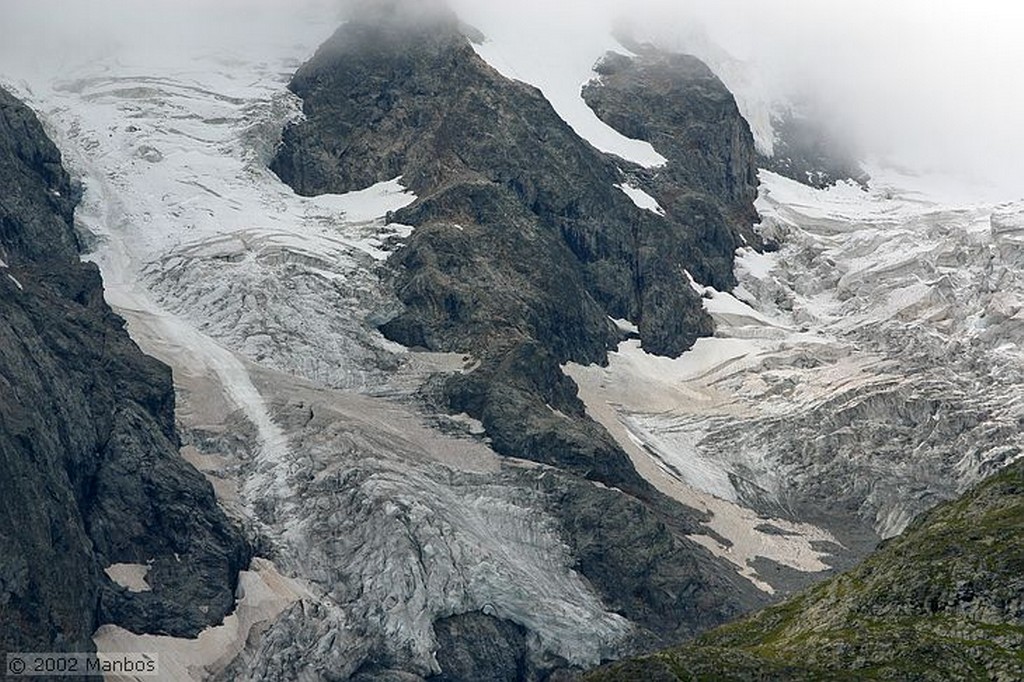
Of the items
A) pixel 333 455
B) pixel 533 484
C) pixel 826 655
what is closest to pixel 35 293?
pixel 333 455

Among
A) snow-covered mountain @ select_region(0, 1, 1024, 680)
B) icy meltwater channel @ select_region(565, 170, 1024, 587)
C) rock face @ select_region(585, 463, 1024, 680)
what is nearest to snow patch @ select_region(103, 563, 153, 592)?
snow-covered mountain @ select_region(0, 1, 1024, 680)

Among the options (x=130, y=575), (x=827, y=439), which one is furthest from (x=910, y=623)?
(x=827, y=439)

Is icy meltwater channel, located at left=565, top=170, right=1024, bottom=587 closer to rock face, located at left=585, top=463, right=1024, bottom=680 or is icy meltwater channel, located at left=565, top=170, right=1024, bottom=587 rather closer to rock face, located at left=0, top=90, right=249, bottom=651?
rock face, located at left=0, top=90, right=249, bottom=651

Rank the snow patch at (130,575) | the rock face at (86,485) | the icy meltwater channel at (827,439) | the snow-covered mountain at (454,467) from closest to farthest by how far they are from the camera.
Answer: the rock face at (86,485)
the snow patch at (130,575)
the snow-covered mountain at (454,467)
the icy meltwater channel at (827,439)

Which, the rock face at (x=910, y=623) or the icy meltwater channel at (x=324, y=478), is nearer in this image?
the rock face at (x=910, y=623)

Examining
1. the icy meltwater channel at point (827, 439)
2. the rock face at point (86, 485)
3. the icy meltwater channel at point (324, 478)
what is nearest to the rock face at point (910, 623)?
the icy meltwater channel at point (324, 478)

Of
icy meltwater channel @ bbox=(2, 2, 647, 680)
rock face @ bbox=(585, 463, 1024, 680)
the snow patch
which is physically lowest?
the snow patch

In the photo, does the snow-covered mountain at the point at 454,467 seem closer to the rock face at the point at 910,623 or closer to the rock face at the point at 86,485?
the rock face at the point at 86,485

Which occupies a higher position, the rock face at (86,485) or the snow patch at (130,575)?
the rock face at (86,485)
